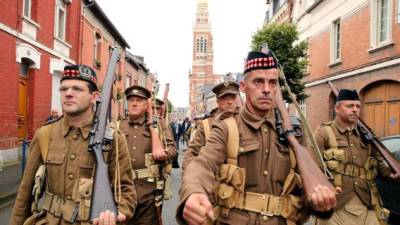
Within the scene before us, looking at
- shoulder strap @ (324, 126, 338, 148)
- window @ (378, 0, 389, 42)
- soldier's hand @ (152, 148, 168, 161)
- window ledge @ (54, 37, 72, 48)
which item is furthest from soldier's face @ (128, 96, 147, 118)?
window ledge @ (54, 37, 72, 48)

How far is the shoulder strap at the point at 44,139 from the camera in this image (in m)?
3.27

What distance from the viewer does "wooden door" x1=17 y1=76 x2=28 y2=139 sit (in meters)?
14.8

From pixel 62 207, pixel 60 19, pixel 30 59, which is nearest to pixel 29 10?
pixel 30 59

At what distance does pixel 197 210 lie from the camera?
78.9 inches

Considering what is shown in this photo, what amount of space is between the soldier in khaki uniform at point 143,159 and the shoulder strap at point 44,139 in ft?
6.78

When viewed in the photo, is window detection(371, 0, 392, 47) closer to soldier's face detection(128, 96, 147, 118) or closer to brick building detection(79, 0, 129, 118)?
brick building detection(79, 0, 129, 118)

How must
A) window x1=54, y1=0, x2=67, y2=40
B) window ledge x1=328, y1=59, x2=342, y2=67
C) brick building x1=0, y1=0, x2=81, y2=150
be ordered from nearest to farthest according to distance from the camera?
brick building x1=0, y1=0, x2=81, y2=150, window x1=54, y1=0, x2=67, y2=40, window ledge x1=328, y1=59, x2=342, y2=67

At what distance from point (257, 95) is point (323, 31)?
19.9 m

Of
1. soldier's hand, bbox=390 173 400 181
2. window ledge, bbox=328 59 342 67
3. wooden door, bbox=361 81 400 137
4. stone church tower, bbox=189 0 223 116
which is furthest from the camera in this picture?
stone church tower, bbox=189 0 223 116

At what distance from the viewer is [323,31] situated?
2139 centimetres

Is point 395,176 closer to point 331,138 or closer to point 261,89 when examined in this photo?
point 331,138

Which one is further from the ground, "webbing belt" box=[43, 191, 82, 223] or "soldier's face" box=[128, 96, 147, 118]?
"soldier's face" box=[128, 96, 147, 118]

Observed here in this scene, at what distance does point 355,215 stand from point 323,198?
248 centimetres

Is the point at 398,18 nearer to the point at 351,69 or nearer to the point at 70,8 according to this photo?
the point at 351,69
